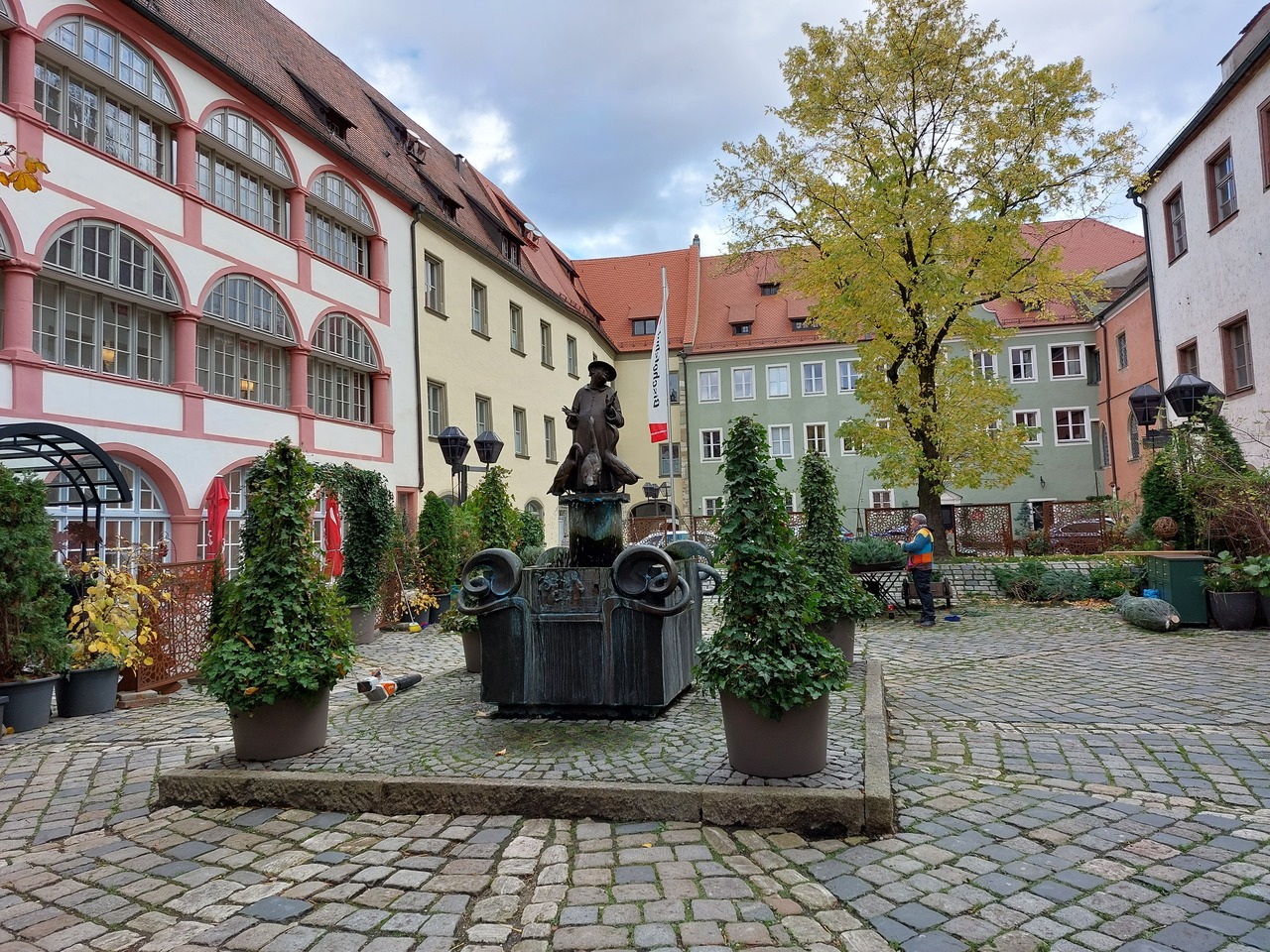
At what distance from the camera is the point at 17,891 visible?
12.3 ft

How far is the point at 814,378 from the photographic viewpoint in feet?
130

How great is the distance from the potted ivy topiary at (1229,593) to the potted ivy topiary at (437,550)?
11578mm

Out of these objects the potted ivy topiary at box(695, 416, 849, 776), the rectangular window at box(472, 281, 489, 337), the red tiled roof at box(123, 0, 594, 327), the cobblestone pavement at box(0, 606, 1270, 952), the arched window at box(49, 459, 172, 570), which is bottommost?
the cobblestone pavement at box(0, 606, 1270, 952)

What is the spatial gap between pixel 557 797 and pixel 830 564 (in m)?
4.74

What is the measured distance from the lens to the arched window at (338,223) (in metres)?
20.3

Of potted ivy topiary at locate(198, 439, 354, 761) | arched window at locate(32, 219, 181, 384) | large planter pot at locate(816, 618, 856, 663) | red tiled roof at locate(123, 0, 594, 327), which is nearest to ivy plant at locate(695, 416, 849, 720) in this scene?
potted ivy topiary at locate(198, 439, 354, 761)

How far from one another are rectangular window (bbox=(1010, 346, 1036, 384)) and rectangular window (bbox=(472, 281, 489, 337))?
943 inches

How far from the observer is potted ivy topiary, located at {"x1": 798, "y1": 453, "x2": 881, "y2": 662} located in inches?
315

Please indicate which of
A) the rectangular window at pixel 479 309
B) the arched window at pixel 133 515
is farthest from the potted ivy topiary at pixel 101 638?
the rectangular window at pixel 479 309

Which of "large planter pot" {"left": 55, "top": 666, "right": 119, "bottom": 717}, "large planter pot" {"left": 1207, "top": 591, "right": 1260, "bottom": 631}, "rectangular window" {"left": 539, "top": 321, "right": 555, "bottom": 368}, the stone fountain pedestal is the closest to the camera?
the stone fountain pedestal

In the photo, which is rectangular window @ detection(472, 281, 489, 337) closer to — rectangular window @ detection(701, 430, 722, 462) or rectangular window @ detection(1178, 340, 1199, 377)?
rectangular window @ detection(701, 430, 722, 462)

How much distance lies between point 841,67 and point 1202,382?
9777mm

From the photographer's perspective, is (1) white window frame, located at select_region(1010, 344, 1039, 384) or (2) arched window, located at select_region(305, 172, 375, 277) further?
(1) white window frame, located at select_region(1010, 344, 1039, 384)

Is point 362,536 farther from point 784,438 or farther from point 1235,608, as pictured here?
point 784,438
